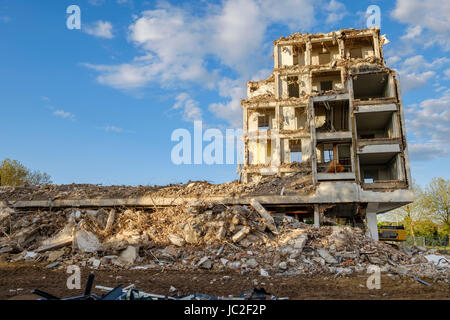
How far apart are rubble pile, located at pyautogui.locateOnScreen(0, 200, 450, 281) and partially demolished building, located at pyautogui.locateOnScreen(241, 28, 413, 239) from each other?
524 centimetres

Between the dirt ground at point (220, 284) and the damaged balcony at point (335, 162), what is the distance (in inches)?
A: 459

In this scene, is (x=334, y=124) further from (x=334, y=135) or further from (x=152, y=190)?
(x=152, y=190)

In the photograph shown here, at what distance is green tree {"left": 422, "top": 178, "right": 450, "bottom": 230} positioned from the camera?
34.5 metres

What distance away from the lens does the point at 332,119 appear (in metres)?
26.8

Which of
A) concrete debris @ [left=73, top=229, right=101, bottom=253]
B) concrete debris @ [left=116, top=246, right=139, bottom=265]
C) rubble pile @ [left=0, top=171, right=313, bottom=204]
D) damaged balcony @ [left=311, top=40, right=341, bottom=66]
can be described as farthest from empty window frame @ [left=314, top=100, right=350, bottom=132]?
concrete debris @ [left=73, top=229, right=101, bottom=253]

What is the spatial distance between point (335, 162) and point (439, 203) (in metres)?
20.5

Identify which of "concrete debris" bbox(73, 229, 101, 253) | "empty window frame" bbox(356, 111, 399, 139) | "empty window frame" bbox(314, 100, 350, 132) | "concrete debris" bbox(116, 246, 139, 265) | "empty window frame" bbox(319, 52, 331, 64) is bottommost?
"concrete debris" bbox(116, 246, 139, 265)

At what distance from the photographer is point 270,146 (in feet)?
97.1

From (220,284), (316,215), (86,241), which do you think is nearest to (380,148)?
(316,215)

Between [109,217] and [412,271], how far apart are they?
12712mm

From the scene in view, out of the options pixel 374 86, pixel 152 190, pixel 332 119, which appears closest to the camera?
pixel 152 190

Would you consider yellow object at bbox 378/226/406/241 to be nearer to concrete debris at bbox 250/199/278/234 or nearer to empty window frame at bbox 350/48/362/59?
concrete debris at bbox 250/199/278/234
